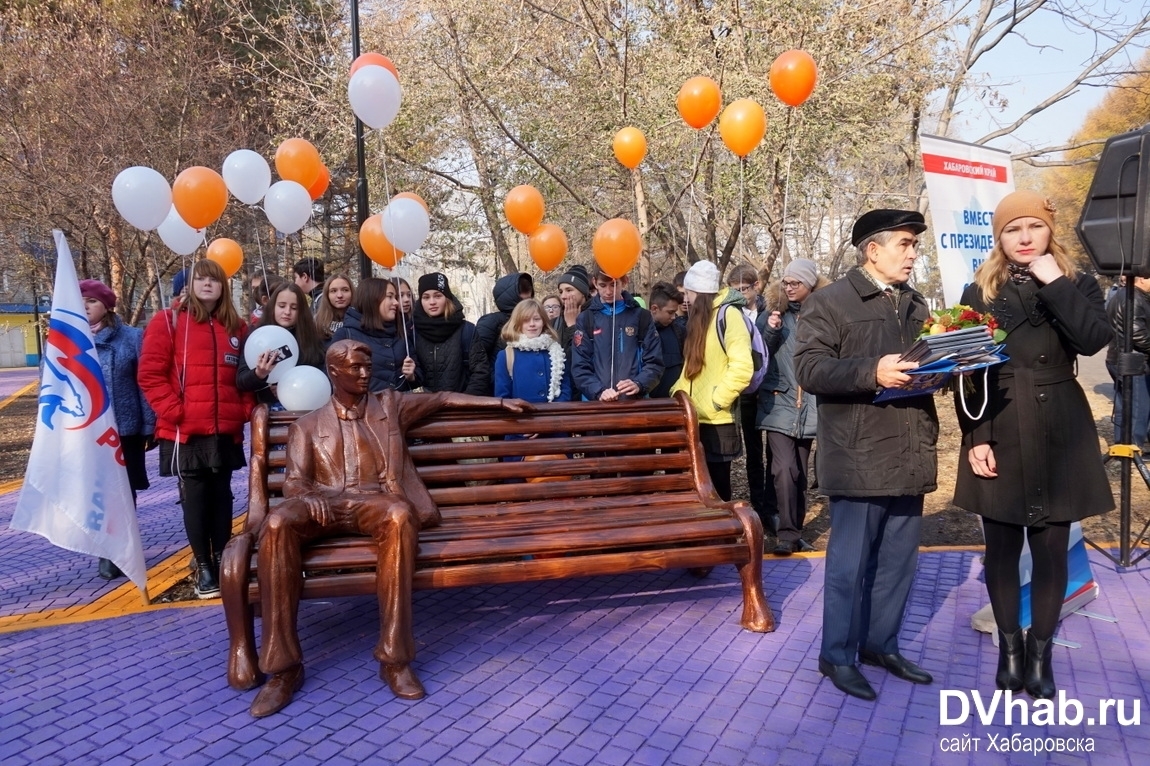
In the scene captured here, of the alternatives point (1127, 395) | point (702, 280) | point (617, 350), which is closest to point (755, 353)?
point (702, 280)

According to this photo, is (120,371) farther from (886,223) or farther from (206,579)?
(886,223)

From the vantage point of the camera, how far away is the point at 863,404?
334 cm

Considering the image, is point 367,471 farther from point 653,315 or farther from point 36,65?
point 36,65

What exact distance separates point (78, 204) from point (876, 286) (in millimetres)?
11926

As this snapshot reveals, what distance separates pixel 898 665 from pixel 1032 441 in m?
1.12

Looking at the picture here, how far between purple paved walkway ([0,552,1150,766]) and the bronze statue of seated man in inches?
7.5

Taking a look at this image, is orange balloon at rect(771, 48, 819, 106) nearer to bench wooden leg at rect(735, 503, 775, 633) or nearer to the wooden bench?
the wooden bench

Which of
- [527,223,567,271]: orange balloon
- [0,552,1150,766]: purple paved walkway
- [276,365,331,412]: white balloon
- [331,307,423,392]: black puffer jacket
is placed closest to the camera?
[0,552,1150,766]: purple paved walkway

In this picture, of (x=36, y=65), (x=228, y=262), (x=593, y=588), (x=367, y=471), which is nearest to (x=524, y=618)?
(x=593, y=588)

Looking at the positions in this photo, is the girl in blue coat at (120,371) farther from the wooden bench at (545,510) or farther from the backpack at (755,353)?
the backpack at (755,353)

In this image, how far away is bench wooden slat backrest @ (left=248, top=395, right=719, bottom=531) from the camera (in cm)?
434

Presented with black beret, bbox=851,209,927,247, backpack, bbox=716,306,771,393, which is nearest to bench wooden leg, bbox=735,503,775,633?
backpack, bbox=716,306,771,393

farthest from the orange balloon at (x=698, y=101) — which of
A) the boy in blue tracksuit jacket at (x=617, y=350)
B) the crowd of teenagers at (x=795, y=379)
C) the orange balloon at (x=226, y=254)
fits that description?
the orange balloon at (x=226, y=254)

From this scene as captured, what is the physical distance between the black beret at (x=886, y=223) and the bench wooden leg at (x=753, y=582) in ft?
4.77
